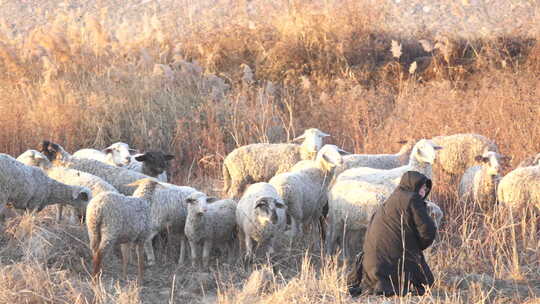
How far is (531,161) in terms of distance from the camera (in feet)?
34.7

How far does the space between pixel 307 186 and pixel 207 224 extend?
4.47 feet

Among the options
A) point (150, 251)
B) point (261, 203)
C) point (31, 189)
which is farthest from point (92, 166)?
point (261, 203)

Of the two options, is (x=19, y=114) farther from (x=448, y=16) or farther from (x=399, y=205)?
(x=448, y=16)

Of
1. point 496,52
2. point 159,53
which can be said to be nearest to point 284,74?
point 159,53

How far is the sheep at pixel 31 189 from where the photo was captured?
859 centimetres

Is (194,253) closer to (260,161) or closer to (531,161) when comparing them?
(260,161)

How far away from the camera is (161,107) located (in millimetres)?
13469

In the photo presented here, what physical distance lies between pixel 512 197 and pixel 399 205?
117 inches

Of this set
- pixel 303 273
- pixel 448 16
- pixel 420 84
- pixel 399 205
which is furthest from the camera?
pixel 448 16

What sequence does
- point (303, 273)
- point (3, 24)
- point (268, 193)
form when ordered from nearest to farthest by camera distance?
1. point (303, 273)
2. point (268, 193)
3. point (3, 24)

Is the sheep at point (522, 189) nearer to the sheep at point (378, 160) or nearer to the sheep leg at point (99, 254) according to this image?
the sheep at point (378, 160)

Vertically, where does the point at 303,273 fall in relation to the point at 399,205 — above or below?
below

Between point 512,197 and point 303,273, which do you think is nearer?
point 303,273

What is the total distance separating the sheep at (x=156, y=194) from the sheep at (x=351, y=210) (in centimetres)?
163
